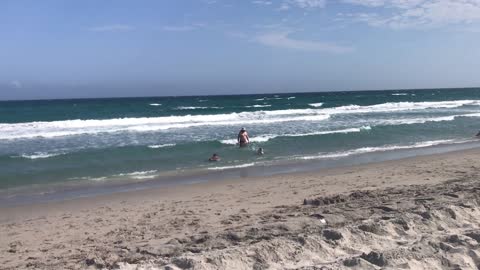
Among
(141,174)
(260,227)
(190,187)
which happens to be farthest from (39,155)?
(260,227)

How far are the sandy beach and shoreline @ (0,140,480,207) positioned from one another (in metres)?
0.72

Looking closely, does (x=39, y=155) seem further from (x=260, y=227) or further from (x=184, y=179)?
(x=260, y=227)

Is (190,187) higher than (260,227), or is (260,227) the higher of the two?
(260,227)

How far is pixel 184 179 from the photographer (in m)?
13.1

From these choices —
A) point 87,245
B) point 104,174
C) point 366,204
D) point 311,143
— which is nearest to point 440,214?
point 366,204

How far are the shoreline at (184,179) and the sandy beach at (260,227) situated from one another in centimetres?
72

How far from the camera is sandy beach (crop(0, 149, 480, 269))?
4938mm

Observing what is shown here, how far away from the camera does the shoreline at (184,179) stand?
1127cm

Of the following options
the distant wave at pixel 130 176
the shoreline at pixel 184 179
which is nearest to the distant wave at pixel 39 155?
the distant wave at pixel 130 176

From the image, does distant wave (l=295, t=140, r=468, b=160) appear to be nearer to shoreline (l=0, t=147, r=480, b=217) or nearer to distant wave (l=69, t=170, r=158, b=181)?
shoreline (l=0, t=147, r=480, b=217)

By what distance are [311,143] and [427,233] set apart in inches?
575

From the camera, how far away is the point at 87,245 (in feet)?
22.1

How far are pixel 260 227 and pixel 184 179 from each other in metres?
7.11

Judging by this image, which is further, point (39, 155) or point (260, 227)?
point (39, 155)
